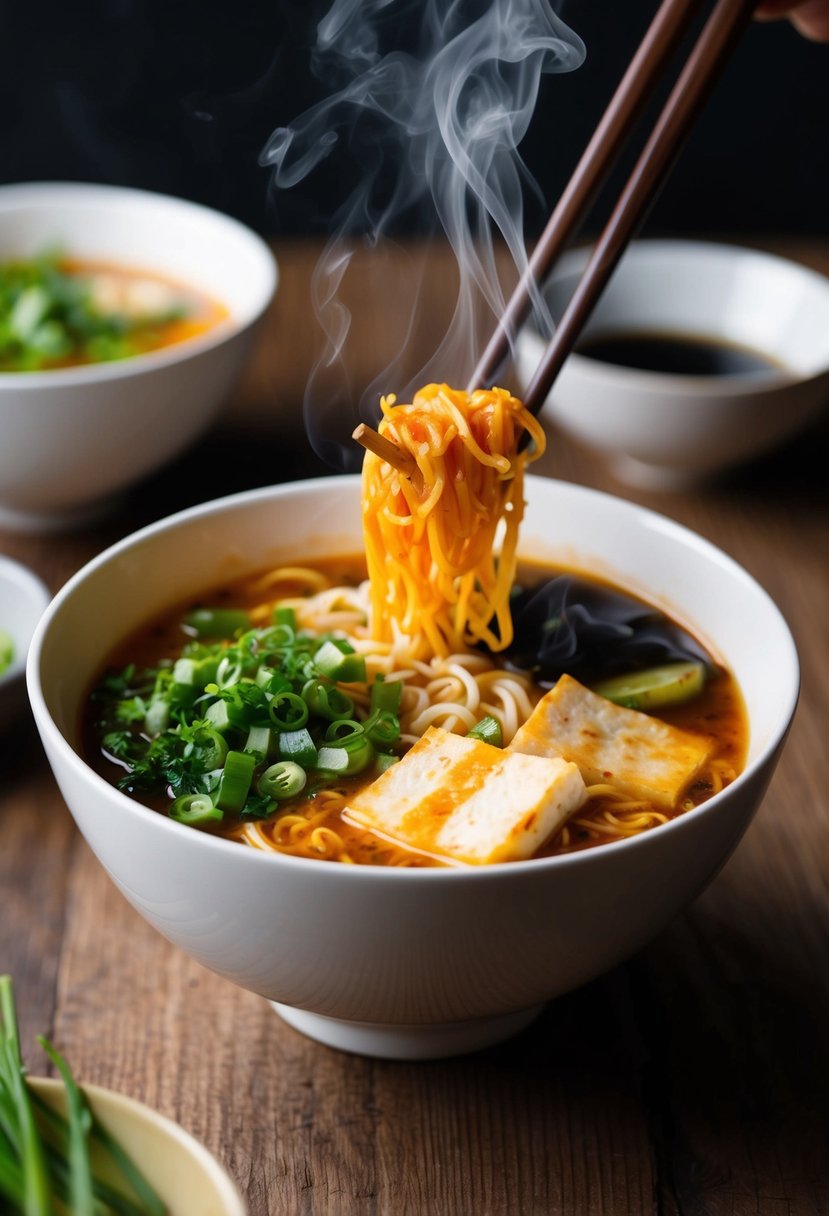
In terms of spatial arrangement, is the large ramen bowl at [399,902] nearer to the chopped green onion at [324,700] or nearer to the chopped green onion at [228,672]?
the chopped green onion at [228,672]

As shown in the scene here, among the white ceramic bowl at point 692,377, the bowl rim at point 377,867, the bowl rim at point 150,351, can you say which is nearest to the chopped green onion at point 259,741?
the bowl rim at point 377,867

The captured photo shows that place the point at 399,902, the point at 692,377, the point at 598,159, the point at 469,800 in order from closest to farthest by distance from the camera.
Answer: the point at 399,902
the point at 469,800
the point at 598,159
the point at 692,377

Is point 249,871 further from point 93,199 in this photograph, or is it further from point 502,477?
point 93,199

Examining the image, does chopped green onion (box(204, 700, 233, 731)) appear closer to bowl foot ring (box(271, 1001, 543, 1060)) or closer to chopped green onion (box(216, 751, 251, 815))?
chopped green onion (box(216, 751, 251, 815))

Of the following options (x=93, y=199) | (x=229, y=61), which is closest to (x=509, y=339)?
(x=93, y=199)

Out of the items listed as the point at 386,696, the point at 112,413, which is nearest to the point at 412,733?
the point at 386,696

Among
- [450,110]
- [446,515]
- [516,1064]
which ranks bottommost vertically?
[516,1064]

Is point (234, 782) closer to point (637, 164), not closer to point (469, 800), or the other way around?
point (469, 800)

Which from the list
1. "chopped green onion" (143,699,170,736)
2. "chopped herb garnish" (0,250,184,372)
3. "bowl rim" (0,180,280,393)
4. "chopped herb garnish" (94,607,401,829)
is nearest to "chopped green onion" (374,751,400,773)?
"chopped herb garnish" (94,607,401,829)
